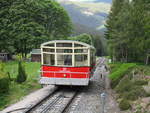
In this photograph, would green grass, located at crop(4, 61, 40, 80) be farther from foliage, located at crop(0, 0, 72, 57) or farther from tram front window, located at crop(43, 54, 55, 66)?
foliage, located at crop(0, 0, 72, 57)

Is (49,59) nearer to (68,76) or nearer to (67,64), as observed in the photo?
(67,64)

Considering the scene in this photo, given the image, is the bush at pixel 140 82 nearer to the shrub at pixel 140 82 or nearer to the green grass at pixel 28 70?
the shrub at pixel 140 82

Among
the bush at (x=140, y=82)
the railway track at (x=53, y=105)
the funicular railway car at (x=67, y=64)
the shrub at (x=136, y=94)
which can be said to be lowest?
the railway track at (x=53, y=105)

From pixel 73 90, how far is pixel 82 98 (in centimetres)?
281

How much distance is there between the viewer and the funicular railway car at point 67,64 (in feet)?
49.2

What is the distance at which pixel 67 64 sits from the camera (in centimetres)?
1525

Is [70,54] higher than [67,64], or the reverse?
[70,54]

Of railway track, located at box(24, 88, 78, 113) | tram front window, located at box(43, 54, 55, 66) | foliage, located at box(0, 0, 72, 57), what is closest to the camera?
railway track, located at box(24, 88, 78, 113)

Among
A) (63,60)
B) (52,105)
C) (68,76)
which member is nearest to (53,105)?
(52,105)

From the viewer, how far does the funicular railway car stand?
590 inches

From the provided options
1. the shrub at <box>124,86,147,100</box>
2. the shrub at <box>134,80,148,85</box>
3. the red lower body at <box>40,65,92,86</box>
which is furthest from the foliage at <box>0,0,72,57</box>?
the shrub at <box>124,86,147,100</box>

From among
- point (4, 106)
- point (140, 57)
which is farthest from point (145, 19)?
point (4, 106)

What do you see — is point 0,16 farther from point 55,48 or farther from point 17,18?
point 55,48

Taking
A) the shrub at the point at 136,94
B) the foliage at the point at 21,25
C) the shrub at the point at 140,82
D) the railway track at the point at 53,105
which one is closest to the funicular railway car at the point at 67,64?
the railway track at the point at 53,105
